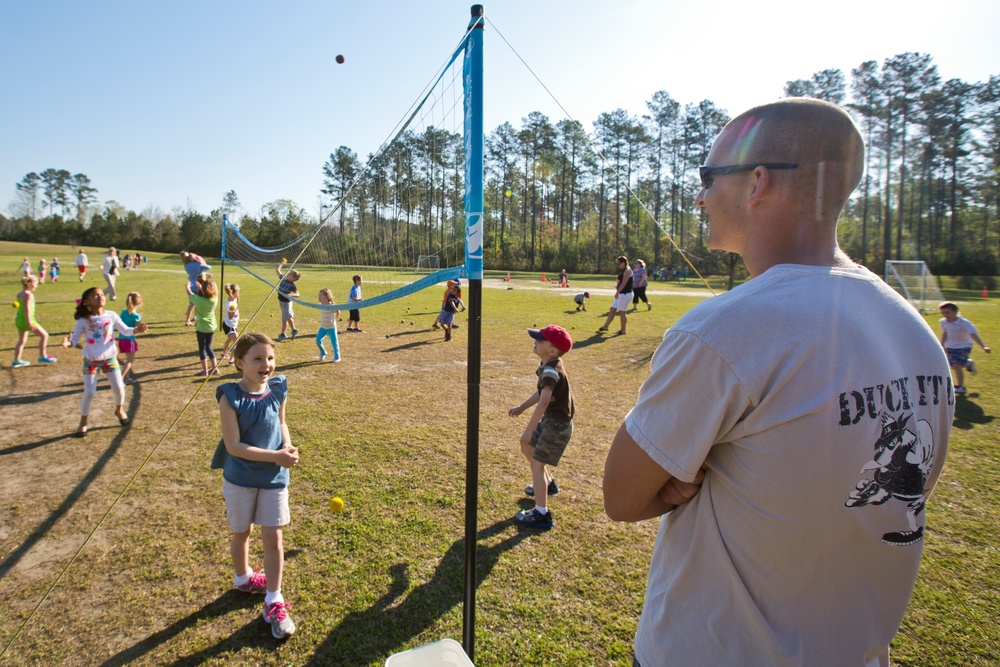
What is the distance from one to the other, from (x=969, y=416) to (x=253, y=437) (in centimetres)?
980

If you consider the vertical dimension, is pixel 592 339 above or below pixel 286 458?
below

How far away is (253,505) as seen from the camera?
3451 mm

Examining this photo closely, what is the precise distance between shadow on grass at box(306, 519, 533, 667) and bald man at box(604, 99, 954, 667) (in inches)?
100

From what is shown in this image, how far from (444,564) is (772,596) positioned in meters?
3.36

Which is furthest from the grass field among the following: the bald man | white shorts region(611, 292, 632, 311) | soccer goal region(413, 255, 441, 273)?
white shorts region(611, 292, 632, 311)

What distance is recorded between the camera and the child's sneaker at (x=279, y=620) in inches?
131

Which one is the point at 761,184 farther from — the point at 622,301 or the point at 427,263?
the point at 622,301

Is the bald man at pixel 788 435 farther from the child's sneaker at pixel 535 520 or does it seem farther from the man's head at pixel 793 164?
the child's sneaker at pixel 535 520

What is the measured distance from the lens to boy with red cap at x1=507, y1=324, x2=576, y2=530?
4434 millimetres

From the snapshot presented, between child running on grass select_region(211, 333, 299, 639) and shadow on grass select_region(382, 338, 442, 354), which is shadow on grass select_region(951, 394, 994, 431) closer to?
child running on grass select_region(211, 333, 299, 639)

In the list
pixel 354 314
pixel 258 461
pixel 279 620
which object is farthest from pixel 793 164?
pixel 354 314

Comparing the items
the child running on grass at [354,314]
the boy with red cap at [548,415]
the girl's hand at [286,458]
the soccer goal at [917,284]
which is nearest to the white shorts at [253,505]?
the girl's hand at [286,458]

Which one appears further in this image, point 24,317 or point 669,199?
point 669,199

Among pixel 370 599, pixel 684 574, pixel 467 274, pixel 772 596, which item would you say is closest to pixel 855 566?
pixel 772 596
